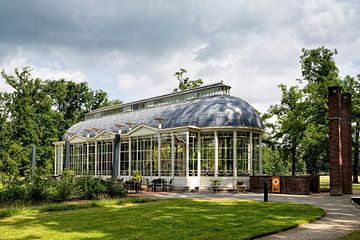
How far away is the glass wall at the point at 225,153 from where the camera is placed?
25.3 meters

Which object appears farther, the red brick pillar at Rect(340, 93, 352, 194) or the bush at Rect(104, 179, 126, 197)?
the red brick pillar at Rect(340, 93, 352, 194)

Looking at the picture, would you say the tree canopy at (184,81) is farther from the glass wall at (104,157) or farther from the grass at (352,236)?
the grass at (352,236)

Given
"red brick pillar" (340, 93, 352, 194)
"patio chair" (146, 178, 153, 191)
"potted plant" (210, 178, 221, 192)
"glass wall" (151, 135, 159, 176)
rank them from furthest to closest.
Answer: "glass wall" (151, 135, 159, 176), "patio chair" (146, 178, 153, 191), "potted plant" (210, 178, 221, 192), "red brick pillar" (340, 93, 352, 194)

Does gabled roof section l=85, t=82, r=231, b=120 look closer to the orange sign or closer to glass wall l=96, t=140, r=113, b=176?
glass wall l=96, t=140, r=113, b=176

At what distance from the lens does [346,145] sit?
23.5m

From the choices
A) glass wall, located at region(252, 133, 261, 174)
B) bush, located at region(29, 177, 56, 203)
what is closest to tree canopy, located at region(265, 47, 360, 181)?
glass wall, located at region(252, 133, 261, 174)

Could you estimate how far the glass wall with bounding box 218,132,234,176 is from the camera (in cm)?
2534

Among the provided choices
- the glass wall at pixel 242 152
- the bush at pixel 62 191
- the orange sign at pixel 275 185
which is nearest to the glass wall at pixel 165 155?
the glass wall at pixel 242 152

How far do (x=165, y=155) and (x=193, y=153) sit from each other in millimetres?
2236

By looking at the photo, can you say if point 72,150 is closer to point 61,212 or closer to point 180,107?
point 180,107

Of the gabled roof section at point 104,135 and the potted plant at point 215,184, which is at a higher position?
the gabled roof section at point 104,135

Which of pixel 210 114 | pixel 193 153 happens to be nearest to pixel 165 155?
pixel 193 153

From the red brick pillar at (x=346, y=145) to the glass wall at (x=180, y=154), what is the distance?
9.50 meters

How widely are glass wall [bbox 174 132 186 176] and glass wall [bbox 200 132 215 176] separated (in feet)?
3.98
